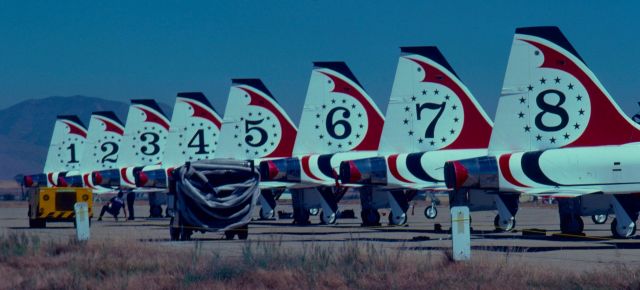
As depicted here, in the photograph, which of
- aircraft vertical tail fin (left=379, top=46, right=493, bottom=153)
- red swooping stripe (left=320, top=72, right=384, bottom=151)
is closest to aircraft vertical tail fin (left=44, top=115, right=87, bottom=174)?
red swooping stripe (left=320, top=72, right=384, bottom=151)

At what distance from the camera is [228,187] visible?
33094 millimetres

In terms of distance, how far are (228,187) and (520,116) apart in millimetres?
8263

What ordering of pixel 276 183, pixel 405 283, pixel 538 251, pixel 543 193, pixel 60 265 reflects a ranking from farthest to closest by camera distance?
1. pixel 276 183
2. pixel 543 193
3. pixel 538 251
4. pixel 60 265
5. pixel 405 283

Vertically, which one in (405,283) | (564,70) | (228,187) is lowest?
(405,283)

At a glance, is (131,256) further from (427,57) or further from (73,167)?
(73,167)

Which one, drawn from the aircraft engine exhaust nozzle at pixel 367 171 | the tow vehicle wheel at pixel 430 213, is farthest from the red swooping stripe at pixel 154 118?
the aircraft engine exhaust nozzle at pixel 367 171


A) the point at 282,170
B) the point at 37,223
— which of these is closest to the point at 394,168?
the point at 282,170

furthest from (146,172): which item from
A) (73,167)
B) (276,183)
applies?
(73,167)

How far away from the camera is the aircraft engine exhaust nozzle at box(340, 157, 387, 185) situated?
40.7m

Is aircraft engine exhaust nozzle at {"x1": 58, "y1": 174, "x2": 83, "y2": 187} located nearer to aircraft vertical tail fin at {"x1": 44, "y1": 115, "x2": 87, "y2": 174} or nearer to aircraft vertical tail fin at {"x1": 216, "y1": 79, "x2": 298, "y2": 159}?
aircraft vertical tail fin at {"x1": 44, "y1": 115, "x2": 87, "y2": 174}

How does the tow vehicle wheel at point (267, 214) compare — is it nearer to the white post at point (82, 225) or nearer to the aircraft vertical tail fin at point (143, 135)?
the aircraft vertical tail fin at point (143, 135)

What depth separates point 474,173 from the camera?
3177 centimetres

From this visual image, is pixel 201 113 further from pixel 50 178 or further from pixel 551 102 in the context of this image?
pixel 551 102

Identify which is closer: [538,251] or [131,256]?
[131,256]
